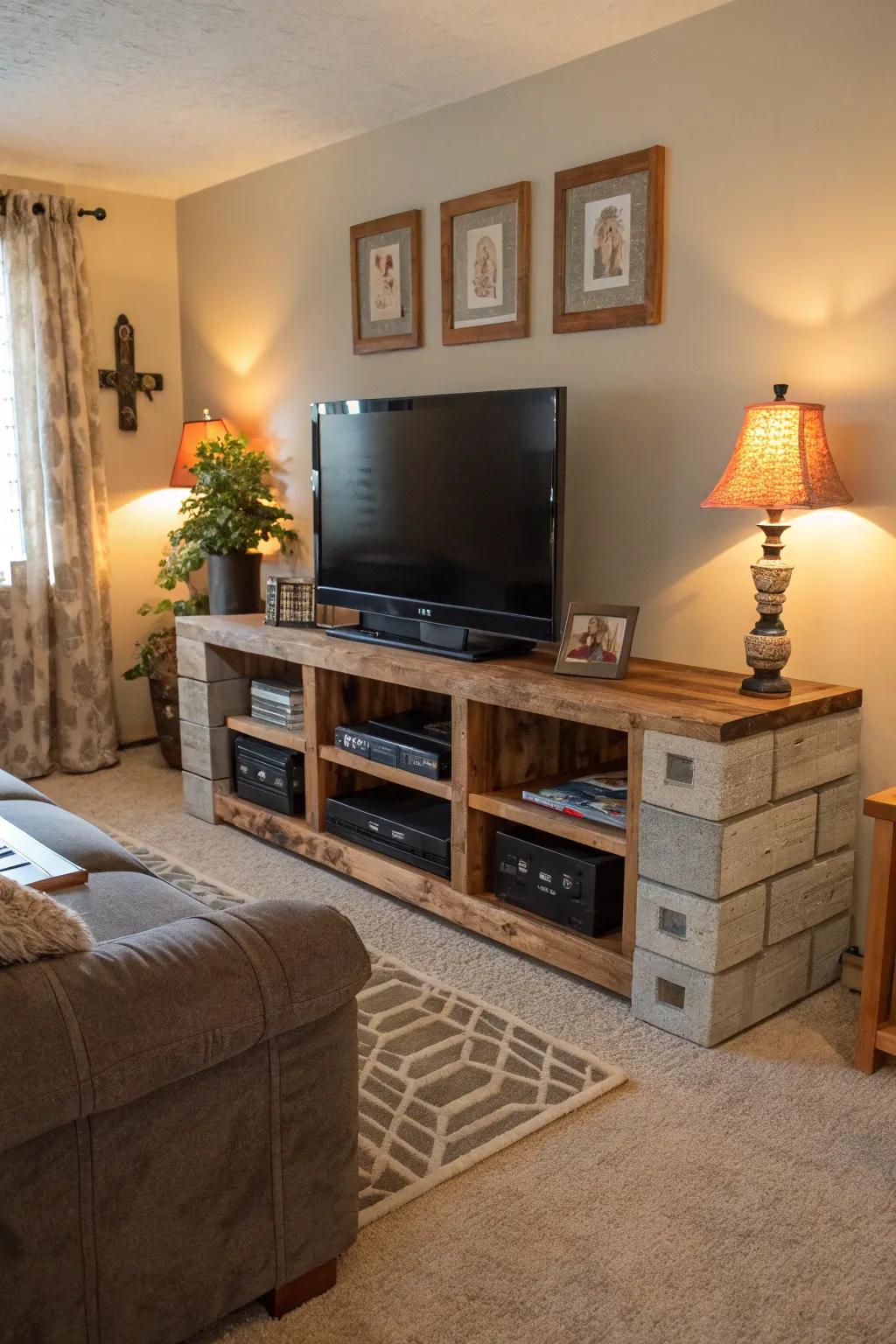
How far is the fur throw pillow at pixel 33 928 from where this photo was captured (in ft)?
4.47

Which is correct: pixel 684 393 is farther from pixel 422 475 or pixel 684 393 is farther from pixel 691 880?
pixel 691 880

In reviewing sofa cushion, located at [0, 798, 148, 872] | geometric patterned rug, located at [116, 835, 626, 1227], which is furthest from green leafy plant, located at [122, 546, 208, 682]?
geometric patterned rug, located at [116, 835, 626, 1227]

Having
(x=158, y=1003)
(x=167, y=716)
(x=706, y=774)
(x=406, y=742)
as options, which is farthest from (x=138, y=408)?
(x=158, y=1003)

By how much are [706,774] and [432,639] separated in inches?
45.9

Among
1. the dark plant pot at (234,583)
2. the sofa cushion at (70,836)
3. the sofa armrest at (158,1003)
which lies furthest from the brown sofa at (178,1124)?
the dark plant pot at (234,583)

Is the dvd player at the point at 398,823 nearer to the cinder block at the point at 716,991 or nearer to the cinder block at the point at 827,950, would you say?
the cinder block at the point at 716,991

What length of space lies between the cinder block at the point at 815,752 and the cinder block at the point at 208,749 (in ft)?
6.92

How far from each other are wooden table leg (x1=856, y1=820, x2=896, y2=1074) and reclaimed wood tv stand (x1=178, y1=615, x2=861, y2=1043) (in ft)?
0.81

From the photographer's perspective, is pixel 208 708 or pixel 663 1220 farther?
pixel 208 708

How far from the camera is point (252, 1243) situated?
5.16 ft

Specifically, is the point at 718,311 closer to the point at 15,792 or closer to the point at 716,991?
the point at 716,991

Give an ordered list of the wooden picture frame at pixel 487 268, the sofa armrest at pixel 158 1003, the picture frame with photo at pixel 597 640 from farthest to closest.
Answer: the wooden picture frame at pixel 487 268 < the picture frame with photo at pixel 597 640 < the sofa armrest at pixel 158 1003

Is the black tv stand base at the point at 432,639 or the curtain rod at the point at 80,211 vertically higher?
the curtain rod at the point at 80,211

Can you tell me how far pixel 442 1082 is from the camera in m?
2.29
